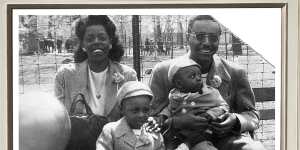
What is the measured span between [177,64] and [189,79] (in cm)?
5

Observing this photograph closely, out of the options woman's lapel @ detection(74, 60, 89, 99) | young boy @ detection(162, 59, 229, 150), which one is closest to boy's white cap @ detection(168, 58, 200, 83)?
young boy @ detection(162, 59, 229, 150)

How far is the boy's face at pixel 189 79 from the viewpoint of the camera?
50.0 inches

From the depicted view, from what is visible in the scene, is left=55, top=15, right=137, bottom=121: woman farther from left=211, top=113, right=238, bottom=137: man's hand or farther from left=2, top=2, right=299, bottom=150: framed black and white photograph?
left=211, top=113, right=238, bottom=137: man's hand

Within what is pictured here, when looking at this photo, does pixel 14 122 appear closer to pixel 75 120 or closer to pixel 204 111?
pixel 75 120

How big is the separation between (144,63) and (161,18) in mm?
137

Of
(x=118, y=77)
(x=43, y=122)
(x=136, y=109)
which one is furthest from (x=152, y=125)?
(x=43, y=122)

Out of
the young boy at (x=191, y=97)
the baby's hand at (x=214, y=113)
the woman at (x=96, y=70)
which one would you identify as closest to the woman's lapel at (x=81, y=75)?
the woman at (x=96, y=70)

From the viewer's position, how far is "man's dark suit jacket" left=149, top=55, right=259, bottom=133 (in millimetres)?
1277

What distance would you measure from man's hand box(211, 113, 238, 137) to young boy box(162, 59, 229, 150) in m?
0.01

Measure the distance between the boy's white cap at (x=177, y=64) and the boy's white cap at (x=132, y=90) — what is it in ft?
0.24

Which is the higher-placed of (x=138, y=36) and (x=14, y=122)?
(x=138, y=36)

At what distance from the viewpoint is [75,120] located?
1270 millimetres

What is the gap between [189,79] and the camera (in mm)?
1272

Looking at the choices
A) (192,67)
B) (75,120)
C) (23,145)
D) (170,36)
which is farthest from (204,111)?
(23,145)
